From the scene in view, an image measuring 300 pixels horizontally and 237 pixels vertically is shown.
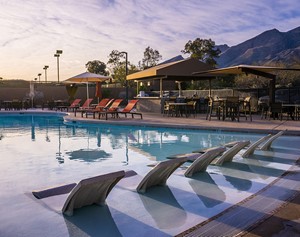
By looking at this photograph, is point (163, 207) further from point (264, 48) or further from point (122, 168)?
point (264, 48)


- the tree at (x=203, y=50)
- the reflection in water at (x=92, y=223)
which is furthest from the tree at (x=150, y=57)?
the reflection in water at (x=92, y=223)

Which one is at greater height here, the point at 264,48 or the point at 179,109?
the point at 264,48

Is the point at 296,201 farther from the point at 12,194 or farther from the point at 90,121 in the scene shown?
the point at 90,121

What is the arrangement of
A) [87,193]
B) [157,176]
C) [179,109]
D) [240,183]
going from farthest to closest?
[179,109]
[240,183]
[157,176]
[87,193]

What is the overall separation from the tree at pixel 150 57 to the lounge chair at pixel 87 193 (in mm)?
39889

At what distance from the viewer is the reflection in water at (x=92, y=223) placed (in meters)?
3.05

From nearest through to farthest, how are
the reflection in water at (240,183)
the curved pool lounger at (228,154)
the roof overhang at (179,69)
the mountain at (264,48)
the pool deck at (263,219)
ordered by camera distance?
the pool deck at (263,219), the reflection in water at (240,183), the curved pool lounger at (228,154), the roof overhang at (179,69), the mountain at (264,48)

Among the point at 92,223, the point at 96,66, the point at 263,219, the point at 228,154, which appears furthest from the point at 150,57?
Answer: the point at 263,219

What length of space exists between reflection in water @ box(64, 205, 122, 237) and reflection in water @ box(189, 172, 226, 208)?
111cm

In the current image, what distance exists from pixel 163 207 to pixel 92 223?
2.71 ft

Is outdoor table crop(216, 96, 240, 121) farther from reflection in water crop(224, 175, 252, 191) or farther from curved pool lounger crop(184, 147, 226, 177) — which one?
reflection in water crop(224, 175, 252, 191)

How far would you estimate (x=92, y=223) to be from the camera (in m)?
3.29

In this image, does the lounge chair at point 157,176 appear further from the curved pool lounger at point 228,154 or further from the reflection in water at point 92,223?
the curved pool lounger at point 228,154

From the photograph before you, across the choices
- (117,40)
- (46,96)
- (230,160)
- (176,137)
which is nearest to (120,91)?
(46,96)
